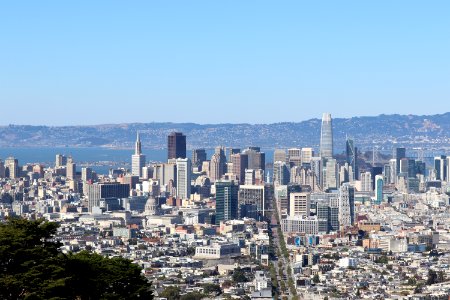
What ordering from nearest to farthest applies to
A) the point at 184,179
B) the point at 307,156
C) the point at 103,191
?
the point at 103,191 < the point at 184,179 < the point at 307,156

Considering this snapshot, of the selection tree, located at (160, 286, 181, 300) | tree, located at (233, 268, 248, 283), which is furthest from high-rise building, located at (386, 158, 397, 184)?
tree, located at (160, 286, 181, 300)

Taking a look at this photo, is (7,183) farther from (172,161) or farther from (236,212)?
(236,212)

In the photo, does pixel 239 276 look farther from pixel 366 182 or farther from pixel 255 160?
pixel 255 160

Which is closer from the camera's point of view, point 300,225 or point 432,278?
point 432,278

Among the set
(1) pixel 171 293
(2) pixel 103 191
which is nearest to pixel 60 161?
(2) pixel 103 191

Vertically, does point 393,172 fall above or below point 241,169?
below

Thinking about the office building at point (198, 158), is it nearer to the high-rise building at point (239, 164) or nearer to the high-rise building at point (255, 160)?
the high-rise building at point (255, 160)
